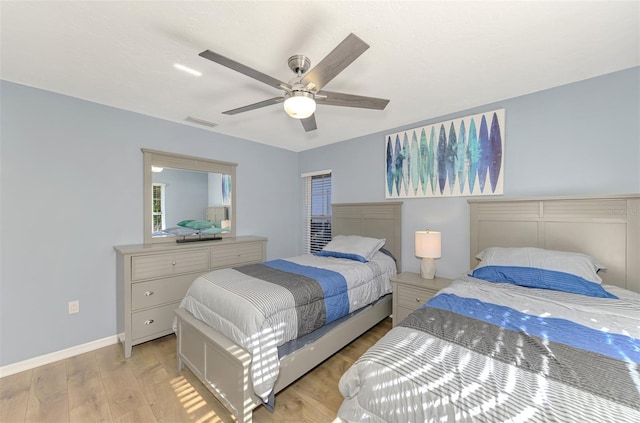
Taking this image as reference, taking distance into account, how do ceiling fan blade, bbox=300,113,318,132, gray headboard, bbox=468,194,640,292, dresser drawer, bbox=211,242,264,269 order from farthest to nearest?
1. dresser drawer, bbox=211,242,264,269
2. ceiling fan blade, bbox=300,113,318,132
3. gray headboard, bbox=468,194,640,292

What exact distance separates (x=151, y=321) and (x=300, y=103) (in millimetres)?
2586

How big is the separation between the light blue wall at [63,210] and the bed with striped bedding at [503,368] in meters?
2.81

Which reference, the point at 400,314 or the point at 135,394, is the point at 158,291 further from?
the point at 400,314

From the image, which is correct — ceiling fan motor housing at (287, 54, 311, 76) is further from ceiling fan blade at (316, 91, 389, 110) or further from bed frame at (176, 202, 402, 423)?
bed frame at (176, 202, 402, 423)

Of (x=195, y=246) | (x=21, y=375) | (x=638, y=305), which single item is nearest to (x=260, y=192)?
(x=195, y=246)

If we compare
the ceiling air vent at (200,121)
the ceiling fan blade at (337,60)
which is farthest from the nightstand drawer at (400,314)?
the ceiling air vent at (200,121)

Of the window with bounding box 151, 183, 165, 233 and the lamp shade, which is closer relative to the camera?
the lamp shade

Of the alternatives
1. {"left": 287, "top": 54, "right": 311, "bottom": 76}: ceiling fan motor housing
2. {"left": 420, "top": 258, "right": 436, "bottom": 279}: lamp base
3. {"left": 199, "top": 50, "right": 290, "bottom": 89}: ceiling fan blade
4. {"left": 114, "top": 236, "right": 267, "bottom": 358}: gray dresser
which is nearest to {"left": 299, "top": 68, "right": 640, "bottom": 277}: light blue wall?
{"left": 420, "top": 258, "right": 436, "bottom": 279}: lamp base

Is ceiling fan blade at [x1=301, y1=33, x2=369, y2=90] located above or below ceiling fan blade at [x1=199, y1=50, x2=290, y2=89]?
above

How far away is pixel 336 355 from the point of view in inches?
93.4

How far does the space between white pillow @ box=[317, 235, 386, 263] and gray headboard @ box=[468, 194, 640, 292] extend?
3.46 feet

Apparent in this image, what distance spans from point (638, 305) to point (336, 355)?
210 cm

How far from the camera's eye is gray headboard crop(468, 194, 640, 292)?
1.91 meters

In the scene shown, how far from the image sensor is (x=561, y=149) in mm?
2223
